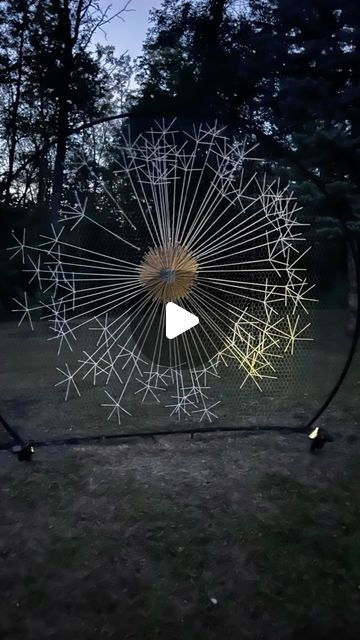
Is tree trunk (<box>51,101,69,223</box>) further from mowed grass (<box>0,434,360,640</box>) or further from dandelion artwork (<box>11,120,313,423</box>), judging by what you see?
mowed grass (<box>0,434,360,640</box>)

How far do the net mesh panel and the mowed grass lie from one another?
24.4 inches

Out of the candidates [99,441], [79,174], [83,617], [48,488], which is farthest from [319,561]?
[79,174]

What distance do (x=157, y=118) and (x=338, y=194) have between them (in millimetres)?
4110

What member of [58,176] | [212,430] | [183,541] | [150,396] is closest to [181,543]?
[183,541]

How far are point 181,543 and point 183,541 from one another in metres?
0.02

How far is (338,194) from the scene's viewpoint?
6434 millimetres

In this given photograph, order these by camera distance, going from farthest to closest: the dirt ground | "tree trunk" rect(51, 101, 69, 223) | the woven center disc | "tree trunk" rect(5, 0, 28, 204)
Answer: "tree trunk" rect(5, 0, 28, 204) → "tree trunk" rect(51, 101, 69, 223) → the woven center disc → the dirt ground

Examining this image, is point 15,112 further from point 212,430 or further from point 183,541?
point 183,541

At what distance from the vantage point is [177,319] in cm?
320

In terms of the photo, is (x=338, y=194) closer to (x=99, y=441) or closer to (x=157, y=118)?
(x=157, y=118)

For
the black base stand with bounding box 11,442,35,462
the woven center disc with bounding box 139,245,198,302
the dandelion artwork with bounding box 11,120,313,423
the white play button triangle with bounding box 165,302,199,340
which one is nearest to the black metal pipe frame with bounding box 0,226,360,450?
the black base stand with bounding box 11,442,35,462

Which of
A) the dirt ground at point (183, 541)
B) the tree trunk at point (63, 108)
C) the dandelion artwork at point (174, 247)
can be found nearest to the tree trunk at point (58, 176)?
the tree trunk at point (63, 108)

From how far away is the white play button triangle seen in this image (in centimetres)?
318

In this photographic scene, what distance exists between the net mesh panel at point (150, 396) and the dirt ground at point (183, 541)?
1.75 feet
